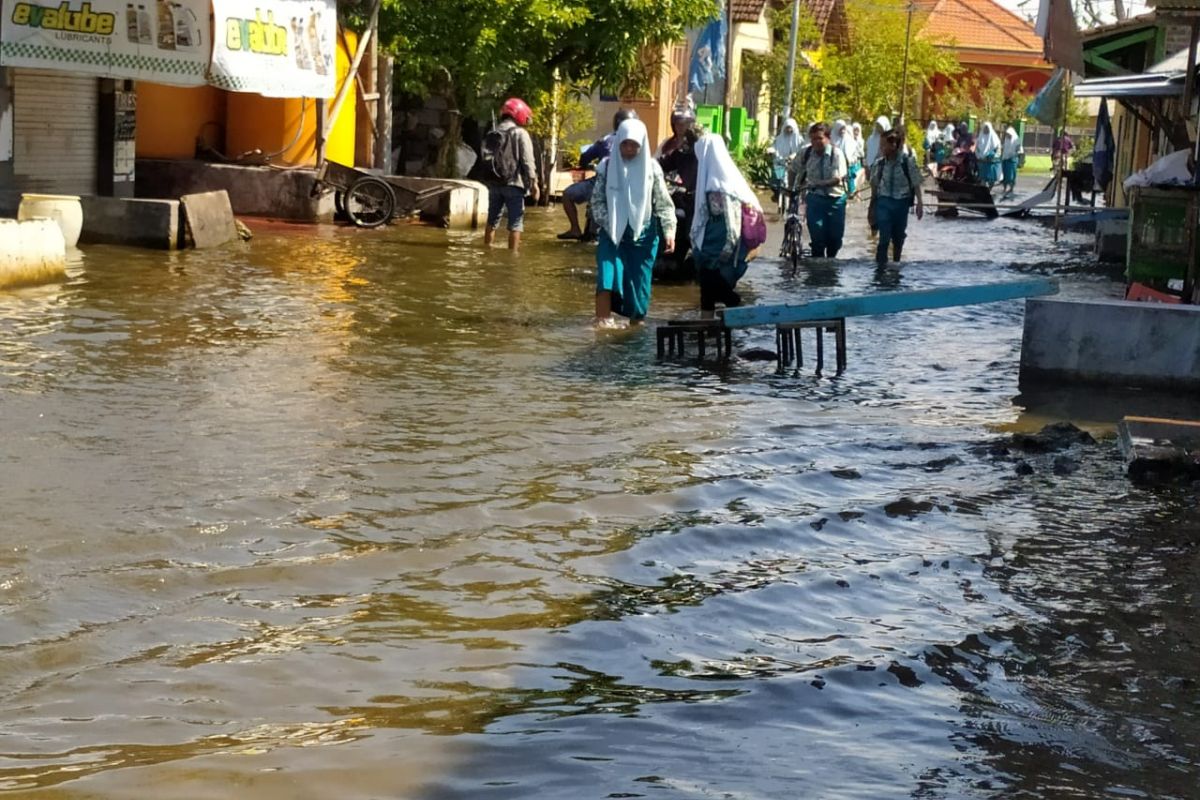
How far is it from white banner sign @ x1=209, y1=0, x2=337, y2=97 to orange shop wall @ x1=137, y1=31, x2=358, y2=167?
1.48 meters

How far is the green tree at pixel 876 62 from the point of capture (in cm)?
5075

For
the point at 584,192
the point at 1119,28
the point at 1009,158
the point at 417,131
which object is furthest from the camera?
the point at 1009,158

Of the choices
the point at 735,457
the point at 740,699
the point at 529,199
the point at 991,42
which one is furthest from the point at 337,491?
the point at 991,42

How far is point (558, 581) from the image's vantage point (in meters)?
5.98

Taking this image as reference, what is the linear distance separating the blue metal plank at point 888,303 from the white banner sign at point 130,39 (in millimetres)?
8329

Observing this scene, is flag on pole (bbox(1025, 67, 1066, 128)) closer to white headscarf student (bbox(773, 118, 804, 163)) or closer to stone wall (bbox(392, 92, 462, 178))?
white headscarf student (bbox(773, 118, 804, 163))

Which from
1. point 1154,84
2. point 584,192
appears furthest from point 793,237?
point 1154,84

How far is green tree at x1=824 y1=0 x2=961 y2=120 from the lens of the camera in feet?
167

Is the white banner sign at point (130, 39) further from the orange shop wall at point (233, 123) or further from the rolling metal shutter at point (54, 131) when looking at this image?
the orange shop wall at point (233, 123)

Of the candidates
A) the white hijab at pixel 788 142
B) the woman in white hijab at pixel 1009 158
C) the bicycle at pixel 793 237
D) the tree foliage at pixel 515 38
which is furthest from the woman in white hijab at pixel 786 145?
the woman in white hijab at pixel 1009 158

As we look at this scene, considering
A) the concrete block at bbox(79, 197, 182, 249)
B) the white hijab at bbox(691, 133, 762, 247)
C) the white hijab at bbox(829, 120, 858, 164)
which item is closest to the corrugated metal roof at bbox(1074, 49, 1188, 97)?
the white hijab at bbox(691, 133, 762, 247)

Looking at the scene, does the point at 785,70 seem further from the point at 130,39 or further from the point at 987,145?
the point at 130,39

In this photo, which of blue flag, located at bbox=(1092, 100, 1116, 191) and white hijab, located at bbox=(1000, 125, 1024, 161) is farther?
white hijab, located at bbox=(1000, 125, 1024, 161)

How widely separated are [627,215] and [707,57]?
21.4 meters
